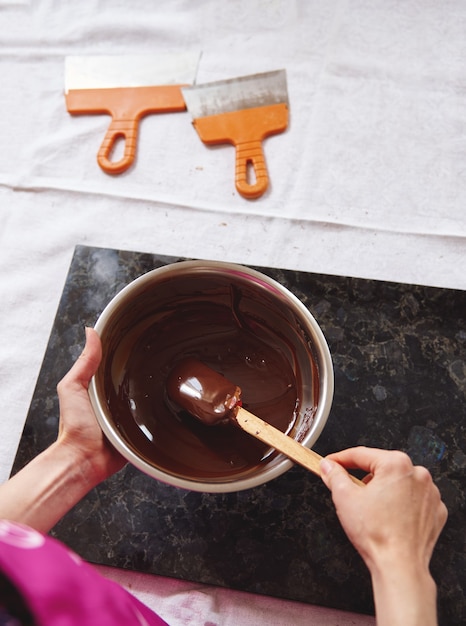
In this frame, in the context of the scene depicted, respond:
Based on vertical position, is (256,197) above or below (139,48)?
below

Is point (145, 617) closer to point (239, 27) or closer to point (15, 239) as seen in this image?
point (15, 239)

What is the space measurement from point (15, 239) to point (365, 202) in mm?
629

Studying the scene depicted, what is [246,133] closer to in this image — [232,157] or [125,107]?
[232,157]

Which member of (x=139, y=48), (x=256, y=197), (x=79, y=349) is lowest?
(x=79, y=349)

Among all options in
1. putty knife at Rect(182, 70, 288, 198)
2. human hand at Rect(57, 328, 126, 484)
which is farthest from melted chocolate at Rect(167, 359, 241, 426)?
putty knife at Rect(182, 70, 288, 198)

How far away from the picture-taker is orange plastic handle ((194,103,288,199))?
100 cm

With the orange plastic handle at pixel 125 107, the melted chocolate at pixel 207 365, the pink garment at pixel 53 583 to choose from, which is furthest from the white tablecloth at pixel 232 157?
the pink garment at pixel 53 583

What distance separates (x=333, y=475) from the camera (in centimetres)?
58

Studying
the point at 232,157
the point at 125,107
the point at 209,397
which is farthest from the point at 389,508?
the point at 125,107

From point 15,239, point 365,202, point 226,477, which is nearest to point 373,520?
point 226,477

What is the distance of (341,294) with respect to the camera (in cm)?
87

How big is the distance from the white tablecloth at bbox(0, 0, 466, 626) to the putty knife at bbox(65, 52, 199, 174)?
0.07 feet

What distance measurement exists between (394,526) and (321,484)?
0.22 m

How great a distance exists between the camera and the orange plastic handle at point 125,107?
1028 mm
